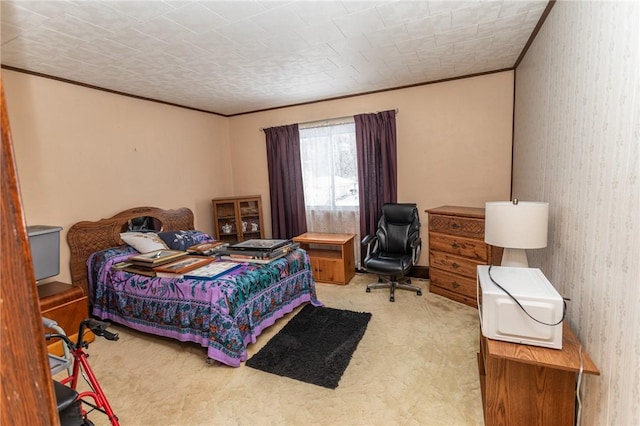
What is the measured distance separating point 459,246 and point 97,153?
395 cm

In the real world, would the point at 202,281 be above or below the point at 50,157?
below

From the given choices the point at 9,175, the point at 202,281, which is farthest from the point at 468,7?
the point at 202,281

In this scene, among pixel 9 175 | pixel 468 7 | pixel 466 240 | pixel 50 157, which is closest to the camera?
pixel 9 175

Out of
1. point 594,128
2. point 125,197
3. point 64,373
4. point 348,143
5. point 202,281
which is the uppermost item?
point 348,143

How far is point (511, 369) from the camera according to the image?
1479mm

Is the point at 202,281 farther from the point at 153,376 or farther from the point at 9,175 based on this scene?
the point at 9,175

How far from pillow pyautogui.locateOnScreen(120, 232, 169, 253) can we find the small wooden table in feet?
5.48

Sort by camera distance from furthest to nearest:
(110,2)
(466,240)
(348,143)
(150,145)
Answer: (348,143) → (150,145) → (466,240) → (110,2)

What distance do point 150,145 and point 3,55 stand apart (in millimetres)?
1485

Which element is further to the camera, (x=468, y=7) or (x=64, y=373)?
(x=64, y=373)

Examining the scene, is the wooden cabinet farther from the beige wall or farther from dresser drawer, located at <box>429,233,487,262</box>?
dresser drawer, located at <box>429,233,487,262</box>

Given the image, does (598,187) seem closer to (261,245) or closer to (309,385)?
(309,385)

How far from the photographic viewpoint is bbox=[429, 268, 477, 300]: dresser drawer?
312 centimetres

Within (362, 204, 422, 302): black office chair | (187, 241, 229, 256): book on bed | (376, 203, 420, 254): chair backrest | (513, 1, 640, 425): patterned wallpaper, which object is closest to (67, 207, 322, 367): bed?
(187, 241, 229, 256): book on bed
